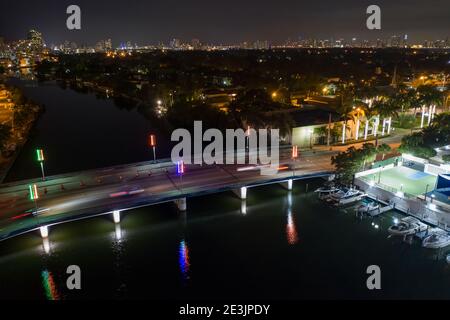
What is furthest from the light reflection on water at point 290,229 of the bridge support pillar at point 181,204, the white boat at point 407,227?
the bridge support pillar at point 181,204

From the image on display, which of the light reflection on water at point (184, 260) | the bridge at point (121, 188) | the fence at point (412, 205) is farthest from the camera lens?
the fence at point (412, 205)

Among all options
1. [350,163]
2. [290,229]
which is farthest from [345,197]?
[290,229]

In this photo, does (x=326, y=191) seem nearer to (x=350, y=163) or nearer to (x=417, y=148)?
(x=350, y=163)

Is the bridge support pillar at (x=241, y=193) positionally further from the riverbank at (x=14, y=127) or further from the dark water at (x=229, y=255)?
the riverbank at (x=14, y=127)

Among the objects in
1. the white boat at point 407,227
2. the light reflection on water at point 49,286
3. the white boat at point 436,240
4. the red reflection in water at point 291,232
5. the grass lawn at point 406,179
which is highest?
the grass lawn at point 406,179
